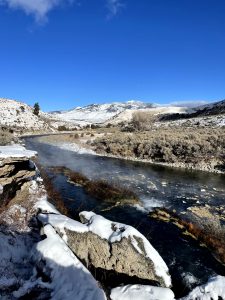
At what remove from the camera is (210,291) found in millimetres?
9578

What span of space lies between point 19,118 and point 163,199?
3034 inches

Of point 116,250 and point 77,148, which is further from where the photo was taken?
point 77,148

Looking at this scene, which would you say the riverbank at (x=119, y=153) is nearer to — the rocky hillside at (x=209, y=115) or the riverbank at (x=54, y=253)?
the rocky hillside at (x=209, y=115)

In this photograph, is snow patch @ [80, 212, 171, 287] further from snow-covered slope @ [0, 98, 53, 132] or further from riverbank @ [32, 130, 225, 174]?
snow-covered slope @ [0, 98, 53, 132]

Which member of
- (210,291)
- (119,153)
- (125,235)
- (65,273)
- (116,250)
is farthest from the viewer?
(119,153)

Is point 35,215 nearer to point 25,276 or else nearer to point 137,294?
point 25,276

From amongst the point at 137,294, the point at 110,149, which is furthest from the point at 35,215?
the point at 110,149

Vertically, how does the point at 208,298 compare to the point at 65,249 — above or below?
below

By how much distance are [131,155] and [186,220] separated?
79.7 feet

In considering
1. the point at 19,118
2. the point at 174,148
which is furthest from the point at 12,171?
the point at 19,118

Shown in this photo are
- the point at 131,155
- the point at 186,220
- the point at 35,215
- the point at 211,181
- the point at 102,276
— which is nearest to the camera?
the point at 102,276

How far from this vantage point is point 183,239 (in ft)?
46.4

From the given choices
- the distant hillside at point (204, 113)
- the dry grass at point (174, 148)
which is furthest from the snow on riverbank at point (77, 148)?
the distant hillside at point (204, 113)

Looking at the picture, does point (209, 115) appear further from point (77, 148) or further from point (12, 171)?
point (12, 171)
